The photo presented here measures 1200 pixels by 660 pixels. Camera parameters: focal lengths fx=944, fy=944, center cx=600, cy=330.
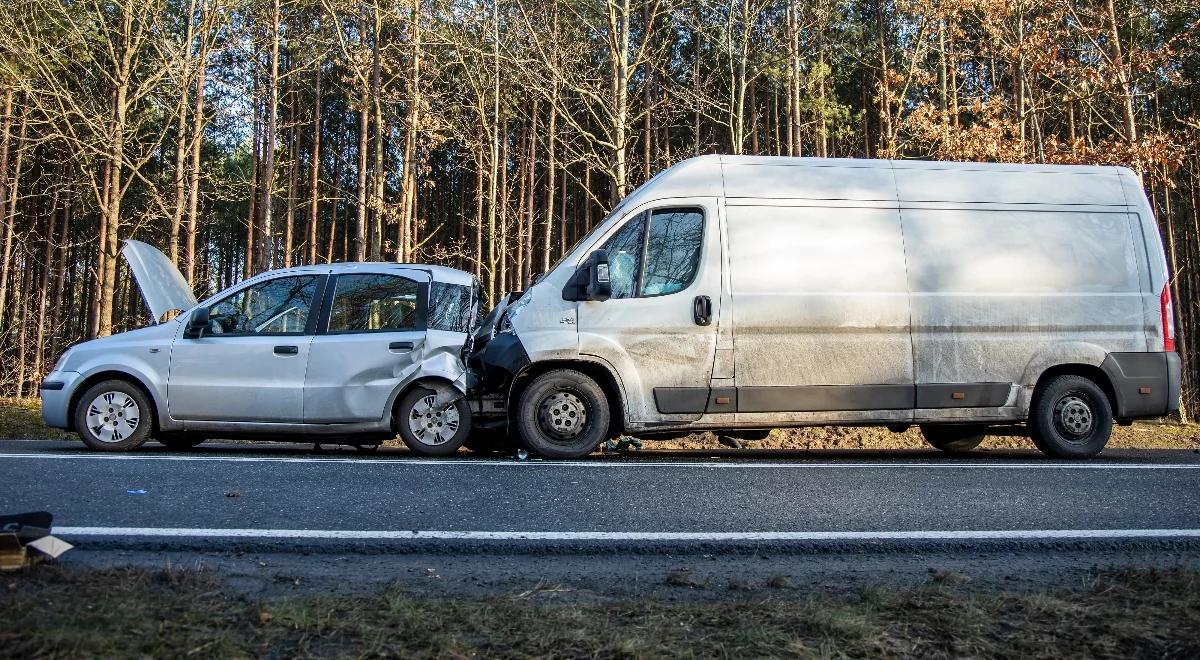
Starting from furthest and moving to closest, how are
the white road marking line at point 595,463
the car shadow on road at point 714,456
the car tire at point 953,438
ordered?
the car tire at point 953,438
the car shadow on road at point 714,456
the white road marking line at point 595,463

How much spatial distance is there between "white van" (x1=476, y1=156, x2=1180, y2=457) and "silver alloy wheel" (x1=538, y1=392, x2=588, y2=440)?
2cm

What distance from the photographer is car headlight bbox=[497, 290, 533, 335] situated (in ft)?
27.1

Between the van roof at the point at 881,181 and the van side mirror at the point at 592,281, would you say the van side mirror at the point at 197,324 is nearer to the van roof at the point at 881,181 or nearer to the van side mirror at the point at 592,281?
the van side mirror at the point at 592,281

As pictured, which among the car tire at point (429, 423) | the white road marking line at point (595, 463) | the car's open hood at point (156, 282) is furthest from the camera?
the car's open hood at point (156, 282)

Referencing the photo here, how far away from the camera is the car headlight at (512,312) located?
27.1 ft

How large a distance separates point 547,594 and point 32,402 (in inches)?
624

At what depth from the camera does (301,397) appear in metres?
8.60

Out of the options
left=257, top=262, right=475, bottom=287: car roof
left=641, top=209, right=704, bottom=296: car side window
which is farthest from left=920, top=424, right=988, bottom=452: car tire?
left=257, top=262, right=475, bottom=287: car roof

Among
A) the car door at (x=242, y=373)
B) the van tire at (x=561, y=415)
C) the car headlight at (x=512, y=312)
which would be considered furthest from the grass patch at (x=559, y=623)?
the car door at (x=242, y=373)

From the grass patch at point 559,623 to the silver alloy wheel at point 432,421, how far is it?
17.2 ft

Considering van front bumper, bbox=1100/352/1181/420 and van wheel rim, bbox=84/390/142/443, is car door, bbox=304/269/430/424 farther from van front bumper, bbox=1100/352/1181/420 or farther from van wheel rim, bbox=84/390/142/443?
van front bumper, bbox=1100/352/1181/420

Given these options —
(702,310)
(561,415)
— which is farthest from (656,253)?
(561,415)

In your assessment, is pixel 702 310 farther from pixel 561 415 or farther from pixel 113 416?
pixel 113 416

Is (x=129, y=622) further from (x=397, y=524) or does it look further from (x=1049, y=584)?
(x=1049, y=584)
